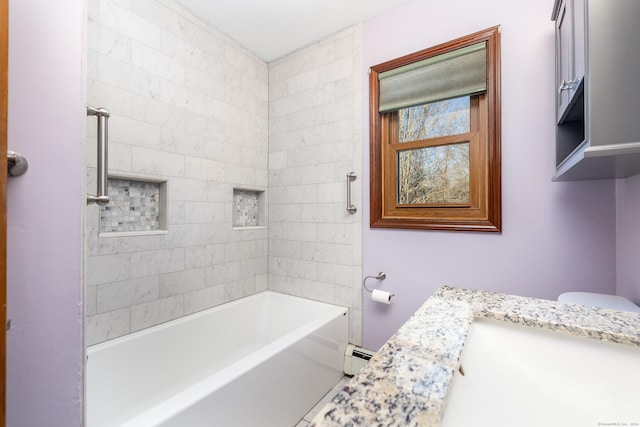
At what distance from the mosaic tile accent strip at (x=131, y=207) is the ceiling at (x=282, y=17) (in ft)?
4.31

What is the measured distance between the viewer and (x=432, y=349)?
61cm

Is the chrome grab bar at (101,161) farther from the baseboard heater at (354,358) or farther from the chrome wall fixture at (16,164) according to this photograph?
the baseboard heater at (354,358)

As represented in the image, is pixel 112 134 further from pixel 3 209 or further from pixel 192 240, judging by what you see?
pixel 3 209

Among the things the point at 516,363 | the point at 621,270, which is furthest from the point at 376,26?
the point at 516,363

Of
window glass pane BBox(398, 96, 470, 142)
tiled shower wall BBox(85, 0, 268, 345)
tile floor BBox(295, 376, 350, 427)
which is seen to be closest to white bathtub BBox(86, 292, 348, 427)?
tile floor BBox(295, 376, 350, 427)

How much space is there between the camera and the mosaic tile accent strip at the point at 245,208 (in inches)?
96.3

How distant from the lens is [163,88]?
72.5 inches

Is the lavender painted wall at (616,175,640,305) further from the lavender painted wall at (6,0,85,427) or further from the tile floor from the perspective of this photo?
the lavender painted wall at (6,0,85,427)

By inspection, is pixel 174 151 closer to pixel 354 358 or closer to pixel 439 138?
pixel 439 138

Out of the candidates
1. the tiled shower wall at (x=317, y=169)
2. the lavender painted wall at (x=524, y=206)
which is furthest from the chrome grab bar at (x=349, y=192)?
the lavender painted wall at (x=524, y=206)

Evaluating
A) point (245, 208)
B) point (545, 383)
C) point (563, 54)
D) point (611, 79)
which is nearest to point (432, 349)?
point (545, 383)

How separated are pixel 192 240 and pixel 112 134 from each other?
0.83 m

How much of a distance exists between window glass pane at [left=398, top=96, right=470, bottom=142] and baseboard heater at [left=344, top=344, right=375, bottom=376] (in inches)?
63.3

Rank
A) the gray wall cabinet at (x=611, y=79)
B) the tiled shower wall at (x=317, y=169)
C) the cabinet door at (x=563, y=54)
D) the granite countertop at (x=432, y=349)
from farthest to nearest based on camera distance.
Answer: the tiled shower wall at (x=317, y=169) < the cabinet door at (x=563, y=54) < the gray wall cabinet at (x=611, y=79) < the granite countertop at (x=432, y=349)
